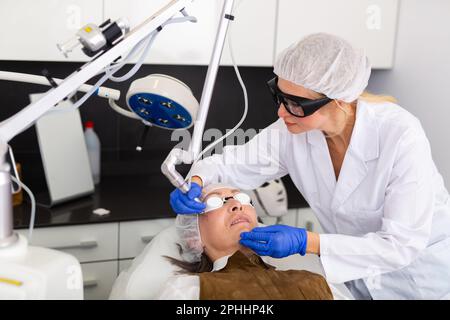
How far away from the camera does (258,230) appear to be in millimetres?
1512

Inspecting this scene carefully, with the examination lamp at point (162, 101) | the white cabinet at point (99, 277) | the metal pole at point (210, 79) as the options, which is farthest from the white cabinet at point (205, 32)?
the metal pole at point (210, 79)

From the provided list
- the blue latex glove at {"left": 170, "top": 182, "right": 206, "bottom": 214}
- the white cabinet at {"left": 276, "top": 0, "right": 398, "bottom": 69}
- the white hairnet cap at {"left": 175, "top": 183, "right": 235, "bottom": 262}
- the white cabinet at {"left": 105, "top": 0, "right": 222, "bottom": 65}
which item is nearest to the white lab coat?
the white hairnet cap at {"left": 175, "top": 183, "right": 235, "bottom": 262}

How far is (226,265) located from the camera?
1.67 meters

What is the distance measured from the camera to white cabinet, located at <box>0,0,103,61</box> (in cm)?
203

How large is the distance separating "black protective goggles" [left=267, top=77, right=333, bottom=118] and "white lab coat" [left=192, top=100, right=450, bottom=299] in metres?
0.18

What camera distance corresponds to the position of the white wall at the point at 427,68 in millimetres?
2295

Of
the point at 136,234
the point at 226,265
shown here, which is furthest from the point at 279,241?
the point at 136,234

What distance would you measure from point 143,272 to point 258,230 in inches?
13.8

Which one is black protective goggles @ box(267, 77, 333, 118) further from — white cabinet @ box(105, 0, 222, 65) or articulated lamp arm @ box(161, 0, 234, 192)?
white cabinet @ box(105, 0, 222, 65)

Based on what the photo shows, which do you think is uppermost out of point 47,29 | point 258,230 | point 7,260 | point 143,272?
point 47,29

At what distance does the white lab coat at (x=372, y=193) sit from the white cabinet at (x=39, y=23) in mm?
756

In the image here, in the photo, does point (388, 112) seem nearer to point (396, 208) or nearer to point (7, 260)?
point (396, 208)
